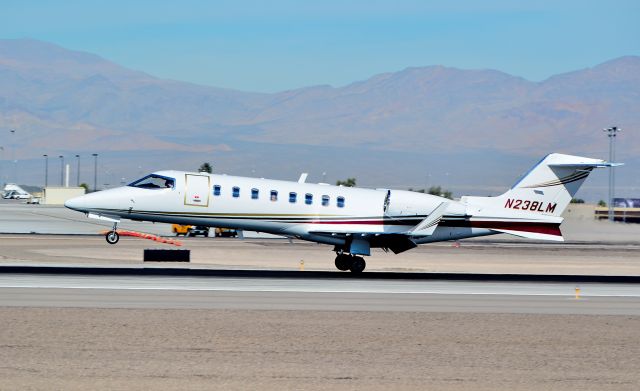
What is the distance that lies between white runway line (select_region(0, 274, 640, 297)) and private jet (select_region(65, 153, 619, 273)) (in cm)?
387

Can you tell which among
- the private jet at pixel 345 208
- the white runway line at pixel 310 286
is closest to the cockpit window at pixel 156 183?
the private jet at pixel 345 208

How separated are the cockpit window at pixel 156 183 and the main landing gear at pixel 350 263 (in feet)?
21.9

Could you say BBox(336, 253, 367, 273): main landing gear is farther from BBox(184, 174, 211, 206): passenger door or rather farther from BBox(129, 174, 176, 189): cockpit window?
BBox(129, 174, 176, 189): cockpit window

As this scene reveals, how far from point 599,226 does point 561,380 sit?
7276cm

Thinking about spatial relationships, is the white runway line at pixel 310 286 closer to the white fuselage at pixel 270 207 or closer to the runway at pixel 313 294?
the runway at pixel 313 294

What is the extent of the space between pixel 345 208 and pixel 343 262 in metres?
1.99

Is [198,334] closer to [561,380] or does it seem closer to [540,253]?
[561,380]

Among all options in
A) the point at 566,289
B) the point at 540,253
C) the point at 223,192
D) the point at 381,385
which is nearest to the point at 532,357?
the point at 381,385

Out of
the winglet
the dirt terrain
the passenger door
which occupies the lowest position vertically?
the dirt terrain

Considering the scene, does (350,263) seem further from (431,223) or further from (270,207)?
(270,207)

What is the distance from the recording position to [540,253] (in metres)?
58.0

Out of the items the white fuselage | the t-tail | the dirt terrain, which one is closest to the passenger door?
the white fuselage

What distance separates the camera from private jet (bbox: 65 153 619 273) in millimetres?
36969

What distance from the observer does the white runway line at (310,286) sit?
29797 mm
